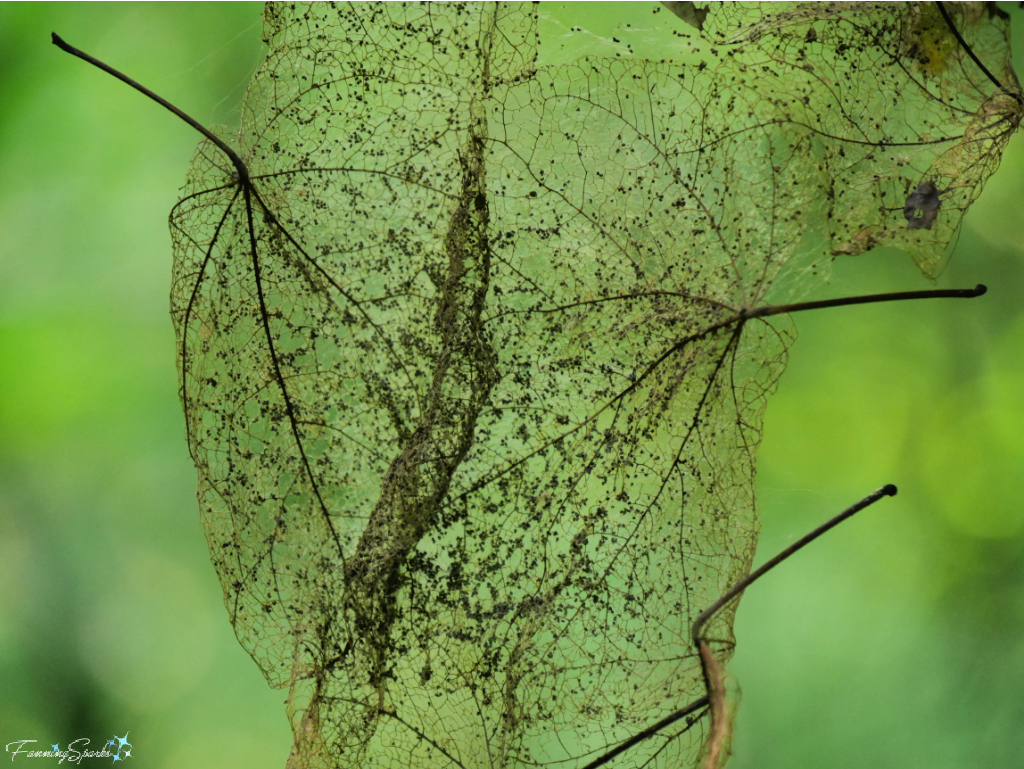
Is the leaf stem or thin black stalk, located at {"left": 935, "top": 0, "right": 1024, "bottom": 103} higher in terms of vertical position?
thin black stalk, located at {"left": 935, "top": 0, "right": 1024, "bottom": 103}

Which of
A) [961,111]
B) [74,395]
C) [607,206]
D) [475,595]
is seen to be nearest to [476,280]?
[607,206]

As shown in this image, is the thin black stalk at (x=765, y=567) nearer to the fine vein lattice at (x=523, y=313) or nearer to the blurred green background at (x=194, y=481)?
the fine vein lattice at (x=523, y=313)

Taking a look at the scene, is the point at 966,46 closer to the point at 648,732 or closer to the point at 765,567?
the point at 765,567

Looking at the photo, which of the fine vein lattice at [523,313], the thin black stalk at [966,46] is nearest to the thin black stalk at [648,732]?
the fine vein lattice at [523,313]

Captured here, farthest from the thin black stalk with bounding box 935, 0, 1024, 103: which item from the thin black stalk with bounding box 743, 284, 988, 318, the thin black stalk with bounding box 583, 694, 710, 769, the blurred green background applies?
the thin black stalk with bounding box 583, 694, 710, 769

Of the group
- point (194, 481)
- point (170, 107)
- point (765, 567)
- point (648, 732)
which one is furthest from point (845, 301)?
point (194, 481)

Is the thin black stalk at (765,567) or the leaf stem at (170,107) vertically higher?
the leaf stem at (170,107)

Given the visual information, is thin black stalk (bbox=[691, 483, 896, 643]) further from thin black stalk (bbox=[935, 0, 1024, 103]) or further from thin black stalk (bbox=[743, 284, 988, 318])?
thin black stalk (bbox=[935, 0, 1024, 103])
